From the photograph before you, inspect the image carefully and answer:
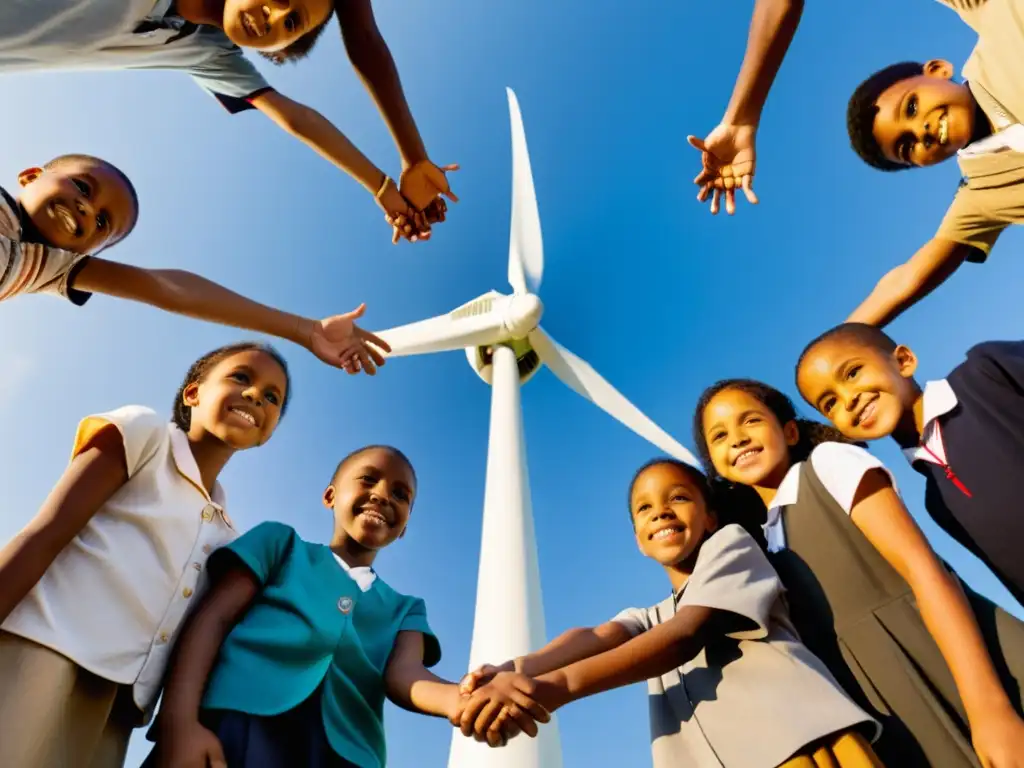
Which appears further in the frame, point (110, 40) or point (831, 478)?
point (110, 40)

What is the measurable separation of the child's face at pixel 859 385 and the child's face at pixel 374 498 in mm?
2138

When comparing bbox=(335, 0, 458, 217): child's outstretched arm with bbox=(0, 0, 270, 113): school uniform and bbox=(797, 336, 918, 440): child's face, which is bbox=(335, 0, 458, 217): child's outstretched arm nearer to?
bbox=(0, 0, 270, 113): school uniform

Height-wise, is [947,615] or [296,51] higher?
[296,51]

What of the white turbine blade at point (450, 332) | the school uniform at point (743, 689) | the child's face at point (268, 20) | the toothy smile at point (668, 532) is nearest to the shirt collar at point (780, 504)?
the school uniform at point (743, 689)

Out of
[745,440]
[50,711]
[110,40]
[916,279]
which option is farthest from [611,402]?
[50,711]

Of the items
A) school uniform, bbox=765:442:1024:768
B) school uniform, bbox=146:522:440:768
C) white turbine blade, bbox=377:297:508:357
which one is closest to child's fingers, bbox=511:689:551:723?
school uniform, bbox=146:522:440:768

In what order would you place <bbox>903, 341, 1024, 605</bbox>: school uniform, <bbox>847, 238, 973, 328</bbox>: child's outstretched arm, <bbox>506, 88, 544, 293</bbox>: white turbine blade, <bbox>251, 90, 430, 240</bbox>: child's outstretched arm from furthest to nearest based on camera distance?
<bbox>506, 88, 544, 293</bbox>: white turbine blade → <bbox>251, 90, 430, 240</bbox>: child's outstretched arm → <bbox>847, 238, 973, 328</bbox>: child's outstretched arm → <bbox>903, 341, 1024, 605</bbox>: school uniform

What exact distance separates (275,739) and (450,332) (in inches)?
474

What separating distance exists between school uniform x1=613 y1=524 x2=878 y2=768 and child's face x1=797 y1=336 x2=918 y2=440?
86cm

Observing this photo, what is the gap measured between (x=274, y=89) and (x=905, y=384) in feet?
12.8

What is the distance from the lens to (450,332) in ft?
47.3

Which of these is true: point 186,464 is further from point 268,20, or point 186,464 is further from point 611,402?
point 611,402

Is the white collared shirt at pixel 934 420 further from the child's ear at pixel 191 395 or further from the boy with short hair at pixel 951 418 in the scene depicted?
the child's ear at pixel 191 395

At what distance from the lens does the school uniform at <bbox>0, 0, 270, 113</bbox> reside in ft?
10.3
